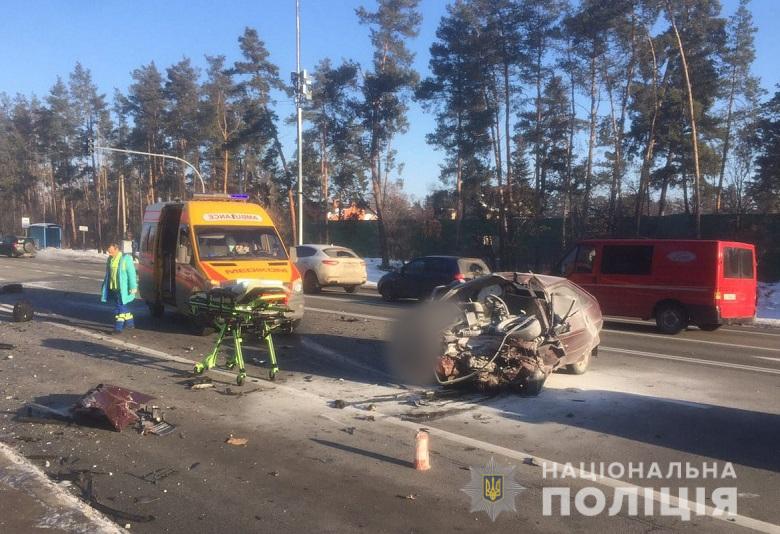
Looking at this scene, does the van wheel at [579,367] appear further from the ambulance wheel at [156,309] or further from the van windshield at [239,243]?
the ambulance wheel at [156,309]

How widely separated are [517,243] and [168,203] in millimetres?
19481

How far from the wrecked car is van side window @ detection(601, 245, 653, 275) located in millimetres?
5792

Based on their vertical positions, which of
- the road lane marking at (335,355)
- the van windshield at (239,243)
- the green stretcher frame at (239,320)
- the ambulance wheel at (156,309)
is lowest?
the road lane marking at (335,355)

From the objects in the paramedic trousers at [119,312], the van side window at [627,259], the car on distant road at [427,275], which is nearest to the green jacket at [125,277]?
the paramedic trousers at [119,312]

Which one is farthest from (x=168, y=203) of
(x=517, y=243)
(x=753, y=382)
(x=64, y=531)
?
(x=517, y=243)

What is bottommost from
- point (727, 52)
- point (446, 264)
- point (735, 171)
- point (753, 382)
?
point (753, 382)

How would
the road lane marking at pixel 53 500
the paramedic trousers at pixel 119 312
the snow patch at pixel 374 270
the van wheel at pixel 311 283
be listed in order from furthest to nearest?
the snow patch at pixel 374 270 → the van wheel at pixel 311 283 → the paramedic trousers at pixel 119 312 → the road lane marking at pixel 53 500

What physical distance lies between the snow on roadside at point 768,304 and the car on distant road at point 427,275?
7.98 meters

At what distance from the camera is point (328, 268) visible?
21656 millimetres

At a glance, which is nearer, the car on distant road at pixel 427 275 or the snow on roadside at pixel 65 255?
the car on distant road at pixel 427 275

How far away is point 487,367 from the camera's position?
816 centimetres

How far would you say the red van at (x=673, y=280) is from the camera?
14.1 m

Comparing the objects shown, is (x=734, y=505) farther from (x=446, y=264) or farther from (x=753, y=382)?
(x=446, y=264)

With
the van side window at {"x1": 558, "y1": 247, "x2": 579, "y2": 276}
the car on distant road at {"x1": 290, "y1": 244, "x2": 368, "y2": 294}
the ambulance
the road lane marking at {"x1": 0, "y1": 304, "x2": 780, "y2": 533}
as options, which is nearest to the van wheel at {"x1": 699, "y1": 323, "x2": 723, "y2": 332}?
the van side window at {"x1": 558, "y1": 247, "x2": 579, "y2": 276}
